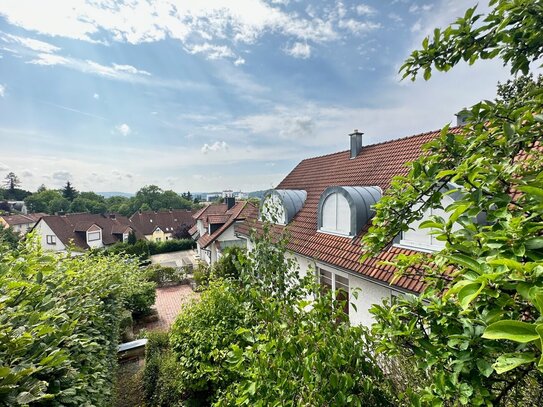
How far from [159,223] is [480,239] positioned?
58239 millimetres

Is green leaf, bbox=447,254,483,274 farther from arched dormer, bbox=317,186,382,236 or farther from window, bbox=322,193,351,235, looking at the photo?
window, bbox=322,193,351,235

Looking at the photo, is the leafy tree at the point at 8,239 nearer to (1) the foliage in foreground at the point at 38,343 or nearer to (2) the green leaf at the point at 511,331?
(1) the foliage in foreground at the point at 38,343

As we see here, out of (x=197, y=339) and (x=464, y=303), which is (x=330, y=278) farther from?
(x=464, y=303)

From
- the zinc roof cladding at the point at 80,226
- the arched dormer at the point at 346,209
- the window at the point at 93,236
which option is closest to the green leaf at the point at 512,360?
the arched dormer at the point at 346,209

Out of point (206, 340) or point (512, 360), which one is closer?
point (512, 360)

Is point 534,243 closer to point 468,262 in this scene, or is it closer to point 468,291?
point 468,262

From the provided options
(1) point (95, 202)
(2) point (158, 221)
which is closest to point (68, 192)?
(1) point (95, 202)

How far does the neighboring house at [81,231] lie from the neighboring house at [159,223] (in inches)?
230

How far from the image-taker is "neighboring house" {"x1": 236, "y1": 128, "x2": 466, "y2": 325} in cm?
597

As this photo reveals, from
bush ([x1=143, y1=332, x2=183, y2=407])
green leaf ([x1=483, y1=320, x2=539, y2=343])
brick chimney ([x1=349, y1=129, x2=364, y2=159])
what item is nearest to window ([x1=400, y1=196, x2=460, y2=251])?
green leaf ([x1=483, y1=320, x2=539, y2=343])

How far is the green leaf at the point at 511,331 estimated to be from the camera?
0.74 m

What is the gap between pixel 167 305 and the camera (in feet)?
54.0

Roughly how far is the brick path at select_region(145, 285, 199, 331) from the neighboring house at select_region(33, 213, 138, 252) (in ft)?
75.3

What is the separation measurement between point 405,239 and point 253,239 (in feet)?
15.2
